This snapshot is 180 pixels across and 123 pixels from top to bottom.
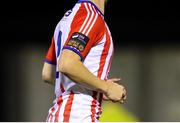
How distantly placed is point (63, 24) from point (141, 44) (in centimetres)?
463

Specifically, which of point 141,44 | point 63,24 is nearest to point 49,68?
Answer: point 63,24

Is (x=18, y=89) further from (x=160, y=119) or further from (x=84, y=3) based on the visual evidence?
(x=84, y=3)

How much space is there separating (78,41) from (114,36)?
479 centimetres

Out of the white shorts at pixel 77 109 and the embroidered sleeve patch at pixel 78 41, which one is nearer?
the embroidered sleeve patch at pixel 78 41

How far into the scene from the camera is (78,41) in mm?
3662

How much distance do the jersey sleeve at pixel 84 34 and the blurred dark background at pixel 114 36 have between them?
4669 mm

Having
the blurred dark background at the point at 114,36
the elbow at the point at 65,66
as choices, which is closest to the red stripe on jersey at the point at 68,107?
the elbow at the point at 65,66

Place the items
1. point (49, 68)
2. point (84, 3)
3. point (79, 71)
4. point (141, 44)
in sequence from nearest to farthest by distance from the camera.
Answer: point (79, 71)
point (84, 3)
point (49, 68)
point (141, 44)

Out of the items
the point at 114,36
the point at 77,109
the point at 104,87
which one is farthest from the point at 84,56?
the point at 114,36

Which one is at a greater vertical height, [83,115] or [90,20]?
[90,20]

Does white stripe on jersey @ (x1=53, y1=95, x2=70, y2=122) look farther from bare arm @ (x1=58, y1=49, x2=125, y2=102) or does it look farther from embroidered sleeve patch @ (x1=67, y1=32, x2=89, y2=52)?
embroidered sleeve patch @ (x1=67, y1=32, x2=89, y2=52)

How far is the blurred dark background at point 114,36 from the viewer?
8453 mm

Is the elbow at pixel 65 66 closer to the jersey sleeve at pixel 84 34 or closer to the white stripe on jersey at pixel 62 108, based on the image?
the jersey sleeve at pixel 84 34

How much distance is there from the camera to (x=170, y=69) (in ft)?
28.0
